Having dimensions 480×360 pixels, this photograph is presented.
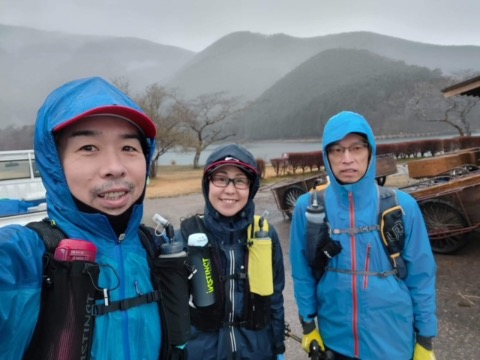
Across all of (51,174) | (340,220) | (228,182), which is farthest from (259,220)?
(51,174)

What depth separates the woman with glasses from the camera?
66.4 inches

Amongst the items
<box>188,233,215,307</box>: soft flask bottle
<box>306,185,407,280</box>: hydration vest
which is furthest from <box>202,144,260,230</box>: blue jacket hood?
<box>306,185,407,280</box>: hydration vest

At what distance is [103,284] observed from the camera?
1.03 metres

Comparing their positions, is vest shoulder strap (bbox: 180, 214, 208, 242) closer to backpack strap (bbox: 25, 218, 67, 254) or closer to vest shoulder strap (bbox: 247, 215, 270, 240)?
vest shoulder strap (bbox: 247, 215, 270, 240)

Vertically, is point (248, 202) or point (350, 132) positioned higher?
point (350, 132)

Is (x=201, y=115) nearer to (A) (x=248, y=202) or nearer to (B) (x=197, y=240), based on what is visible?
(A) (x=248, y=202)

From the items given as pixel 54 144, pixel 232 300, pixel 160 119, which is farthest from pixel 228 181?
pixel 160 119

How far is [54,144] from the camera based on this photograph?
101 cm

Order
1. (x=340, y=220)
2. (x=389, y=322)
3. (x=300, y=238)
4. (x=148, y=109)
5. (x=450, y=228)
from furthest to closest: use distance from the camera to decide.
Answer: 1. (x=148, y=109)
2. (x=450, y=228)
3. (x=300, y=238)
4. (x=340, y=220)
5. (x=389, y=322)

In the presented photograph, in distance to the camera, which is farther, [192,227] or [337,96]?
[337,96]

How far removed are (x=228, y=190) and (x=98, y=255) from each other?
3.07 feet

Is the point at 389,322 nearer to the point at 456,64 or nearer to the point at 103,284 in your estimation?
the point at 103,284

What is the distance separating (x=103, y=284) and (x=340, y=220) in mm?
1363

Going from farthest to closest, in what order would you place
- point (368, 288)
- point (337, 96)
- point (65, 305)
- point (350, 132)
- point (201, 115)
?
1. point (337, 96)
2. point (201, 115)
3. point (350, 132)
4. point (368, 288)
5. point (65, 305)
